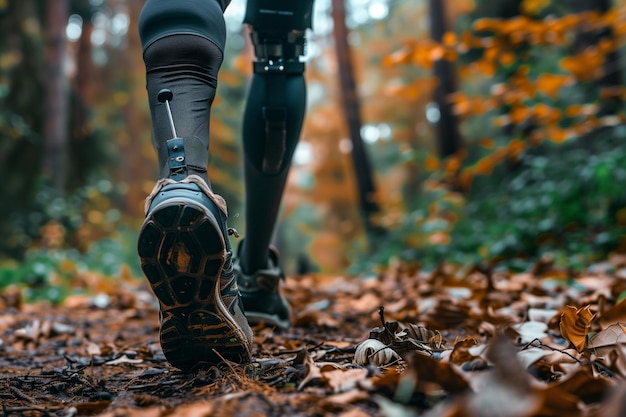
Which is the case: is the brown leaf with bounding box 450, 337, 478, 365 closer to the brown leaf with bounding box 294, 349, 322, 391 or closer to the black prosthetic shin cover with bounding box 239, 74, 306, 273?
the brown leaf with bounding box 294, 349, 322, 391

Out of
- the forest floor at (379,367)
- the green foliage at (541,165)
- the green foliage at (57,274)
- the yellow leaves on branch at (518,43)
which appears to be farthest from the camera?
the green foliage at (57,274)

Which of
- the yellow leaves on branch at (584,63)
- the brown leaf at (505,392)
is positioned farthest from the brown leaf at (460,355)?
the yellow leaves on branch at (584,63)

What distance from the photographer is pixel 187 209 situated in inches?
41.9

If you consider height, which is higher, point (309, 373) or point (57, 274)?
point (57, 274)

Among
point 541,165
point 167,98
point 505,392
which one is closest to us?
point 505,392

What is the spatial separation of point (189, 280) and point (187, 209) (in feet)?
0.46

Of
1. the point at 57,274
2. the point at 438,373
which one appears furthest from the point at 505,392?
the point at 57,274

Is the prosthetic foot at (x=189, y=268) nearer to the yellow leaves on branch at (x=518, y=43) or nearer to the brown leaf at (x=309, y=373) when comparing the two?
the brown leaf at (x=309, y=373)

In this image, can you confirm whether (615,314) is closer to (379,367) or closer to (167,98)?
(379,367)

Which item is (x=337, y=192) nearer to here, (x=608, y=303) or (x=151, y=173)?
(x=151, y=173)

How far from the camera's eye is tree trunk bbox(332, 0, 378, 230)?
10.0 metres

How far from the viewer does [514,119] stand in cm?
386

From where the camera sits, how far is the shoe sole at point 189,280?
1.07m

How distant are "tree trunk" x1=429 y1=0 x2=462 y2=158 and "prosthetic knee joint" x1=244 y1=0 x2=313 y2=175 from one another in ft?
20.6
